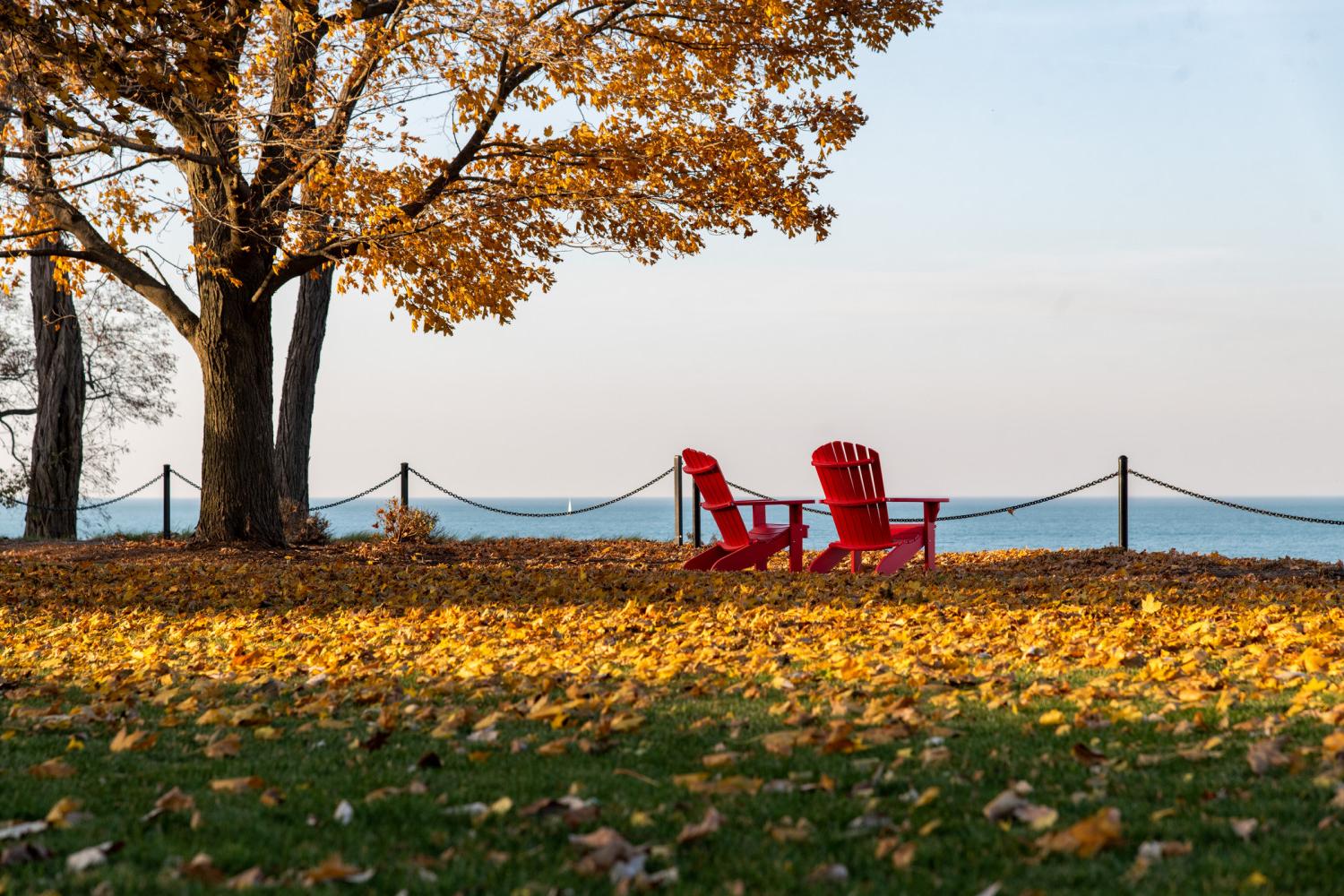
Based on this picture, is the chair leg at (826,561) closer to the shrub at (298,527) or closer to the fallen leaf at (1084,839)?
the shrub at (298,527)

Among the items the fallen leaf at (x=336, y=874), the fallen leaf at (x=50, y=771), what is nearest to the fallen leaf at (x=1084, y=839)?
the fallen leaf at (x=336, y=874)

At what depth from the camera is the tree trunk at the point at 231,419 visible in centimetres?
1384

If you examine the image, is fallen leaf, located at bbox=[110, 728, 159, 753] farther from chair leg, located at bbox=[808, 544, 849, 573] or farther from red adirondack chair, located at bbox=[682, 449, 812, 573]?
chair leg, located at bbox=[808, 544, 849, 573]

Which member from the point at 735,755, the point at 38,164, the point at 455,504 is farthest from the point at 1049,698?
the point at 455,504

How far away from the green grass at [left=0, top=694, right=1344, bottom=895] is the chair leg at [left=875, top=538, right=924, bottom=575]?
6421 millimetres

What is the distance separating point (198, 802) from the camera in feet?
11.8

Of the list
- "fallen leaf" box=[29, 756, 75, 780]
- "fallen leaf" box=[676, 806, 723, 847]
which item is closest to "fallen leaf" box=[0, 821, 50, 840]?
"fallen leaf" box=[29, 756, 75, 780]

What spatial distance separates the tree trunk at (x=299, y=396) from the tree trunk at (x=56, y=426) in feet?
13.1

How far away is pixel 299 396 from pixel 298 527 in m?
2.89

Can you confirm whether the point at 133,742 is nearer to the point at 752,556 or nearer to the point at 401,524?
the point at 752,556

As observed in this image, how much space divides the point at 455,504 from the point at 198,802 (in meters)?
178

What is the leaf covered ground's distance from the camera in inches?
114

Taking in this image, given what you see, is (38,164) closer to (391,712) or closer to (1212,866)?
(391,712)

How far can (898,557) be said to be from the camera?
11.2m
